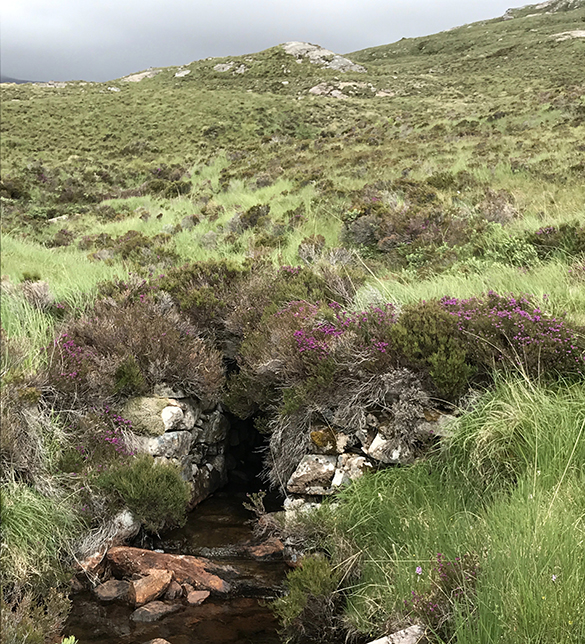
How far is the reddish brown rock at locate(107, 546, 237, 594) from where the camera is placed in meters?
4.54

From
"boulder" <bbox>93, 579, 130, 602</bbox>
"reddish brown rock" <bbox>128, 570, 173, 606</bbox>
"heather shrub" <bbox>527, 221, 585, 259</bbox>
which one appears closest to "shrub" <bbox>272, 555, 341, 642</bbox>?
"reddish brown rock" <bbox>128, 570, 173, 606</bbox>

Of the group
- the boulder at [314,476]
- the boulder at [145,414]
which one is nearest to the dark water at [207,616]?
the boulder at [314,476]

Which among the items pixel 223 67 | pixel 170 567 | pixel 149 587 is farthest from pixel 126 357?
pixel 223 67

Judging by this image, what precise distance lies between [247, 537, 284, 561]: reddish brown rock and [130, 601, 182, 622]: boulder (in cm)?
112

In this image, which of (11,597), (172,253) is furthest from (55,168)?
(11,597)

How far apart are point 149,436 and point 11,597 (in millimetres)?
2060

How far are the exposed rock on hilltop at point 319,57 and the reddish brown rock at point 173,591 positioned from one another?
204ft

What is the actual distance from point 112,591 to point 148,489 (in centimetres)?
95

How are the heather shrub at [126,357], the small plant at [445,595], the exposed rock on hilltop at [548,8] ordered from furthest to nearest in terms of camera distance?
the exposed rock on hilltop at [548,8] → the heather shrub at [126,357] → the small plant at [445,595]

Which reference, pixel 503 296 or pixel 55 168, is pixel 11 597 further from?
pixel 55 168

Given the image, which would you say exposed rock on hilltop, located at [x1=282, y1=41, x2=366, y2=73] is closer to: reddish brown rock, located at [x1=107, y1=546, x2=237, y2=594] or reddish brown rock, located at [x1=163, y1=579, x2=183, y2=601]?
reddish brown rock, located at [x1=107, y1=546, x2=237, y2=594]

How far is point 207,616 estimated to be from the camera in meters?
4.14

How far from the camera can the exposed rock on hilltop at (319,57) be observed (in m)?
58.1

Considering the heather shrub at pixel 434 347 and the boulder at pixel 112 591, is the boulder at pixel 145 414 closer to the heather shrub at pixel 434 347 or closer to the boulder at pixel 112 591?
the boulder at pixel 112 591
